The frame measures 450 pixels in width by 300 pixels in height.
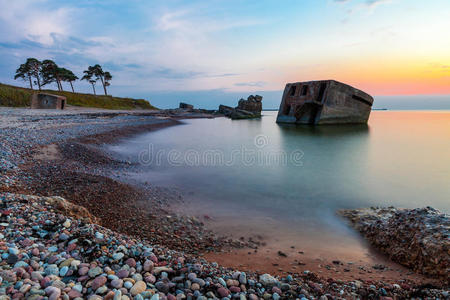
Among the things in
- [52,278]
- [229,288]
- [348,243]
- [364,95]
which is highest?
[364,95]

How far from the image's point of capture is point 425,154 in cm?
1673

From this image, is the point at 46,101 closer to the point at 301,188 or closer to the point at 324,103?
the point at 324,103

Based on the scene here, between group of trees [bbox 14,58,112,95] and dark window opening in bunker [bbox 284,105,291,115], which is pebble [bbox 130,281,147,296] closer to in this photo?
dark window opening in bunker [bbox 284,105,291,115]

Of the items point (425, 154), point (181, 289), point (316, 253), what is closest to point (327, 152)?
point (425, 154)

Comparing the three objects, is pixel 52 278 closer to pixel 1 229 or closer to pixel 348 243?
pixel 1 229

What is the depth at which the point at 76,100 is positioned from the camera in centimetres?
5169

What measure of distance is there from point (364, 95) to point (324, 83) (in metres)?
8.22

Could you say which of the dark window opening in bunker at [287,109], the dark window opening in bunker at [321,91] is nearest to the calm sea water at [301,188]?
the dark window opening in bunker at [321,91]

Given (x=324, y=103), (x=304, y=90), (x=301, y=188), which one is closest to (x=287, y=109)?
(x=304, y=90)

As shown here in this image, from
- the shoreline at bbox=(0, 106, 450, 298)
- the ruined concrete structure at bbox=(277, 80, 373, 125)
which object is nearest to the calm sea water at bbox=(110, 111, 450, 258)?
the shoreline at bbox=(0, 106, 450, 298)

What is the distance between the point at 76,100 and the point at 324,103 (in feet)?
166

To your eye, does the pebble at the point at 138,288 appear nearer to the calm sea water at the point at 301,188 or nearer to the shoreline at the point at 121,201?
the shoreline at the point at 121,201

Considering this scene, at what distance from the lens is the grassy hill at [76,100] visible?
116ft

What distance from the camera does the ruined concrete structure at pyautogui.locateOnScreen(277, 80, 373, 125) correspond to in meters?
29.3
